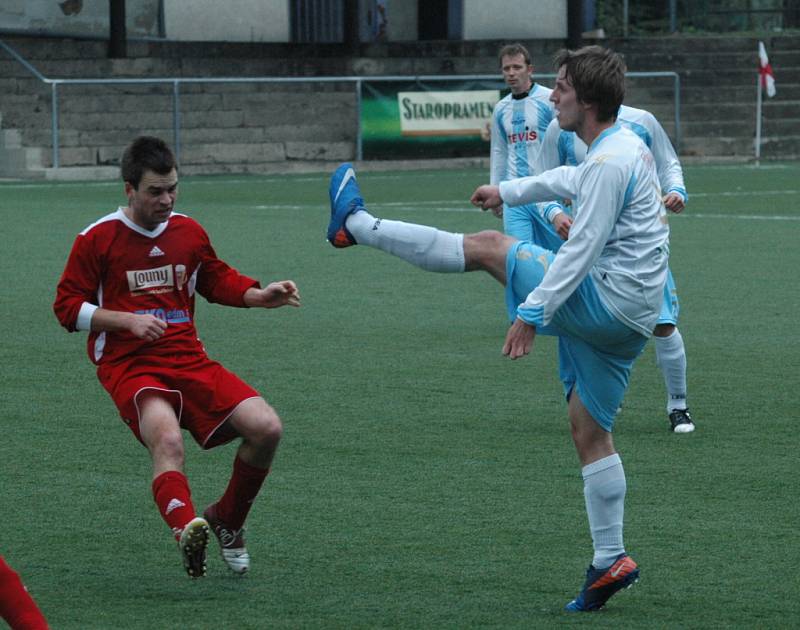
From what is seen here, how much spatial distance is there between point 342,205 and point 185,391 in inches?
42.9

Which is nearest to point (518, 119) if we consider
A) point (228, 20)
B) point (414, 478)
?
point (414, 478)

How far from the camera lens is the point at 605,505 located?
201 inches

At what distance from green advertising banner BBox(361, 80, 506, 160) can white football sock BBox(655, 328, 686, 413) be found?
850 inches

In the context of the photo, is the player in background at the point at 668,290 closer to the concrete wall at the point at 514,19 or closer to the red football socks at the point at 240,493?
the red football socks at the point at 240,493

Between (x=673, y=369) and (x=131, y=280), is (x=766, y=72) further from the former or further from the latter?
(x=131, y=280)

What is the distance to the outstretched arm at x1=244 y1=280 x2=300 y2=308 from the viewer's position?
5.55 meters

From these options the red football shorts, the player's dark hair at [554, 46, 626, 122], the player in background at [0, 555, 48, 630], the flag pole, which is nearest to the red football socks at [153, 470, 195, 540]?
the red football shorts

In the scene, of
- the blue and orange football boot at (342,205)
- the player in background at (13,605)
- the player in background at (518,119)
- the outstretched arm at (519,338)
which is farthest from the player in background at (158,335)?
the player in background at (518,119)

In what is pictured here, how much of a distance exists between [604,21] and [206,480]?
109ft

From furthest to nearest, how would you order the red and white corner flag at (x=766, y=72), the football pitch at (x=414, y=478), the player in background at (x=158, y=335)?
the red and white corner flag at (x=766, y=72) → the player in background at (x=158, y=335) → the football pitch at (x=414, y=478)

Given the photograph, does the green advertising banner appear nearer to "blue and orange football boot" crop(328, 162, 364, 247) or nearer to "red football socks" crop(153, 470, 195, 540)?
"blue and orange football boot" crop(328, 162, 364, 247)

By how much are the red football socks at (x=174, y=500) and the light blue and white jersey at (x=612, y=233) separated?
119cm

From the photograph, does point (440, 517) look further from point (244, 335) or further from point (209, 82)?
point (209, 82)

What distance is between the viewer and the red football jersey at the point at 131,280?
5.47 meters
